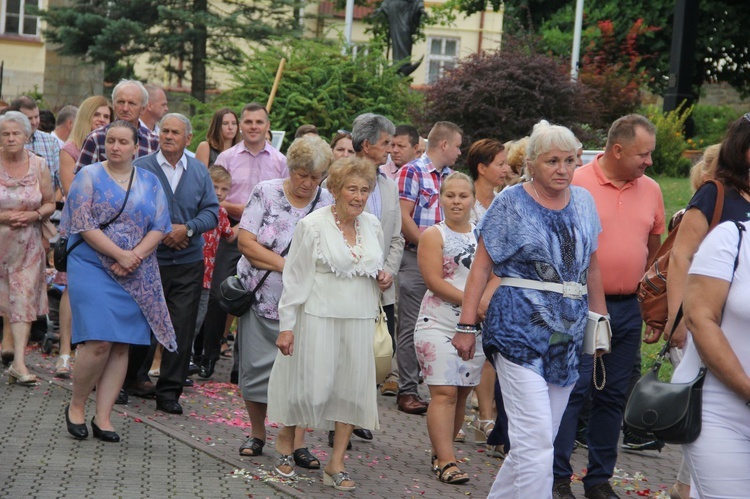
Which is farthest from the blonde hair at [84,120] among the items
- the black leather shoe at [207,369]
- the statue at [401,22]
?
the statue at [401,22]

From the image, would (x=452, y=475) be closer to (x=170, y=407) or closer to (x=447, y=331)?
(x=447, y=331)

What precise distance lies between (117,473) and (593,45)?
25.9 meters

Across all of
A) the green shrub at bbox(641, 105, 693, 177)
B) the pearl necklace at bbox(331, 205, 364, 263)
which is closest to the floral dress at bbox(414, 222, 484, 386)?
the pearl necklace at bbox(331, 205, 364, 263)

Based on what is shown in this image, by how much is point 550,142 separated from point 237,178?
5424mm

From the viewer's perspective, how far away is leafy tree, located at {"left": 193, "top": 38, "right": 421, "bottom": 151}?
16.1 m

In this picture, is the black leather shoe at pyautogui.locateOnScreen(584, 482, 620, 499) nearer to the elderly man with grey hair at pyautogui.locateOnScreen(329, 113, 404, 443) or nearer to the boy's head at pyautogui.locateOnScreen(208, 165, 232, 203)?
the elderly man with grey hair at pyautogui.locateOnScreen(329, 113, 404, 443)

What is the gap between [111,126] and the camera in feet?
27.5

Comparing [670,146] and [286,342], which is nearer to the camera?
[286,342]

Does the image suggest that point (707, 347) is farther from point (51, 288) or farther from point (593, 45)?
point (593, 45)

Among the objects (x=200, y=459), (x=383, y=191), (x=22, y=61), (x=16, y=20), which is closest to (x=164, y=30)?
(x=22, y=61)

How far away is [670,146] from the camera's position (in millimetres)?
24656

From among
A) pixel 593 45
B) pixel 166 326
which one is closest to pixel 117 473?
pixel 166 326

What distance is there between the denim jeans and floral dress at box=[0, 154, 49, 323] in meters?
4.96

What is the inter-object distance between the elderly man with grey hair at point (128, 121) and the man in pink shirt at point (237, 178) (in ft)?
3.38
